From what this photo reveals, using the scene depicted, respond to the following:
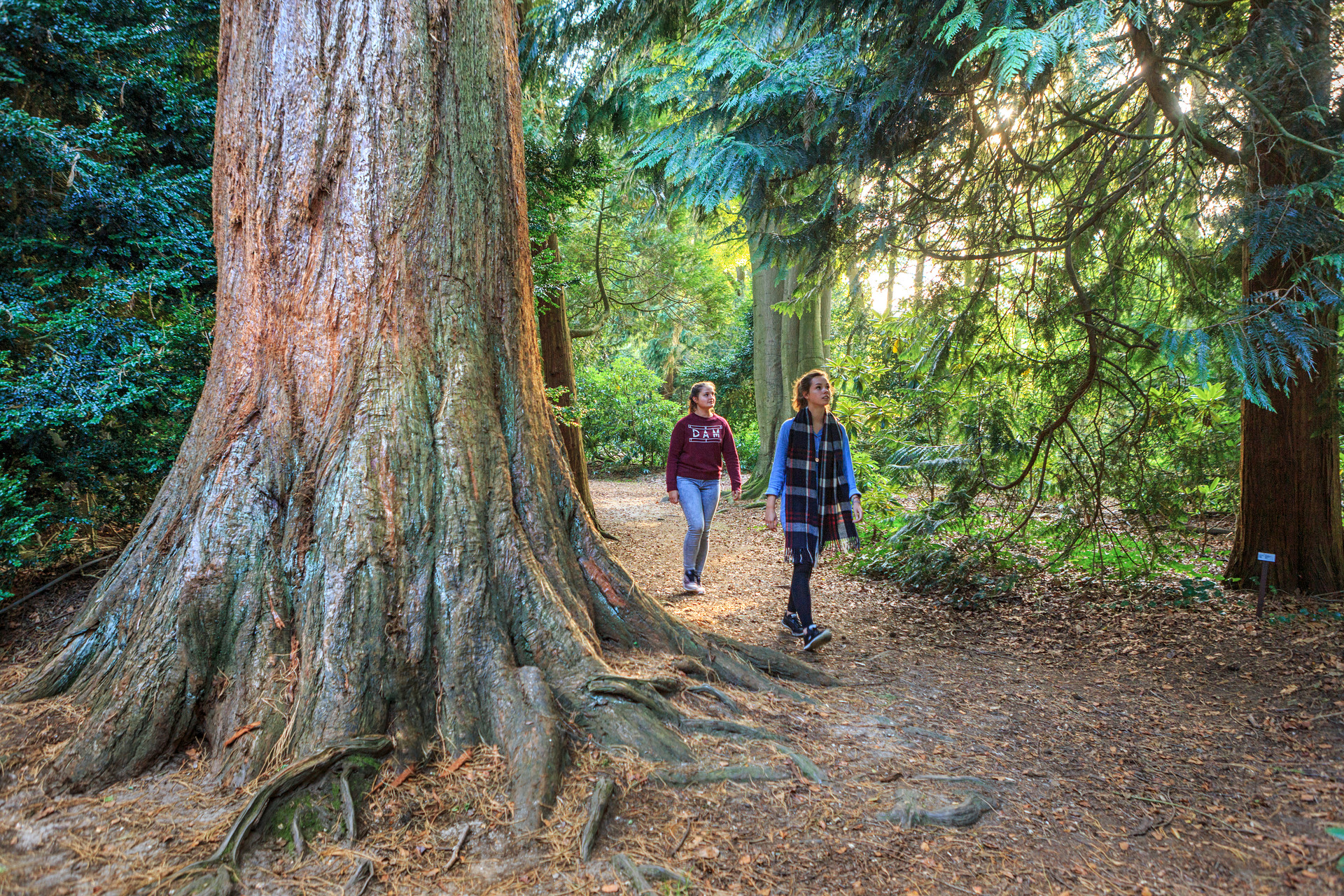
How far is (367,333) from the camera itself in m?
3.38

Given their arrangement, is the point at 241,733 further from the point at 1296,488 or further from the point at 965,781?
the point at 1296,488

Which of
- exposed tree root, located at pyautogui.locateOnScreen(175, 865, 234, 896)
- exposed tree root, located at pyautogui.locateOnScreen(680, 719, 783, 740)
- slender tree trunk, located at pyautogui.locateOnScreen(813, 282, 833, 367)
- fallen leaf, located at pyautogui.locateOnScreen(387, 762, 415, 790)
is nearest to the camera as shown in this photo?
exposed tree root, located at pyautogui.locateOnScreen(175, 865, 234, 896)

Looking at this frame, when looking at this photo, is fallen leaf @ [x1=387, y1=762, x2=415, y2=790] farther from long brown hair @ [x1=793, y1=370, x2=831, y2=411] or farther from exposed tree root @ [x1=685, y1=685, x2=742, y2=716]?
long brown hair @ [x1=793, y1=370, x2=831, y2=411]

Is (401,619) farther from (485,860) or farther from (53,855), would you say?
(53,855)

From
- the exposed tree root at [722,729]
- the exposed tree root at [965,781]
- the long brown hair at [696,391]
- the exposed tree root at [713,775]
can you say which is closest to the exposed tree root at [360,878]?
the exposed tree root at [713,775]

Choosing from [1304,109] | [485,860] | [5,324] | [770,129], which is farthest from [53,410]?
[1304,109]

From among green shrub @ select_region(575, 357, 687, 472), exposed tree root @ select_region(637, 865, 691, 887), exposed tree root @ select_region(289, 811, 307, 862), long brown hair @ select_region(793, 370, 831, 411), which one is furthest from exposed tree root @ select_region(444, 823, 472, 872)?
green shrub @ select_region(575, 357, 687, 472)

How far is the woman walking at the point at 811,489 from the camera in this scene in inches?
204

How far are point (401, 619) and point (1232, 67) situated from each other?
543cm

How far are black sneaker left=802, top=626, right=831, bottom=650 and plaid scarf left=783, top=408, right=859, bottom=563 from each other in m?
0.51

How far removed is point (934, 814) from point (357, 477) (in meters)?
2.85

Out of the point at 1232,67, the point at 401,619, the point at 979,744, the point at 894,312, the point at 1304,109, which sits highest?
the point at 1232,67

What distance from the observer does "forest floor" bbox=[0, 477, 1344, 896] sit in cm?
246

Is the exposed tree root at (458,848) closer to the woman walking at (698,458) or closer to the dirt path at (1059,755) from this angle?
the dirt path at (1059,755)
